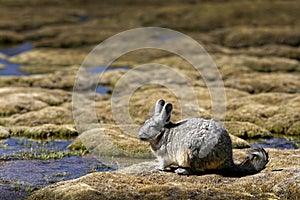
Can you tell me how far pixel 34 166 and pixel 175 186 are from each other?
8.35 metres

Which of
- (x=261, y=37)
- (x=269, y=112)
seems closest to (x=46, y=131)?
(x=269, y=112)

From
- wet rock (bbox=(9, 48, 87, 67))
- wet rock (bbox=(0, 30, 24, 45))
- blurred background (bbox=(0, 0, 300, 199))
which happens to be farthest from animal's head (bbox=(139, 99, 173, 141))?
wet rock (bbox=(0, 30, 24, 45))

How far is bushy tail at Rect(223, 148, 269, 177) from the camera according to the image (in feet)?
63.4

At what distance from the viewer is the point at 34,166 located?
23.3m

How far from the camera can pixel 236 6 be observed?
130 metres

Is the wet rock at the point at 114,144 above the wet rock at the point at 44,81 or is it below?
below

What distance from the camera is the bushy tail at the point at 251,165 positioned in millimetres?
19328

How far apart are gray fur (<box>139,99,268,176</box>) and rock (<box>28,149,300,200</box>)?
427 mm

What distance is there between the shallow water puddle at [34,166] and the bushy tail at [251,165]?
6266 millimetres

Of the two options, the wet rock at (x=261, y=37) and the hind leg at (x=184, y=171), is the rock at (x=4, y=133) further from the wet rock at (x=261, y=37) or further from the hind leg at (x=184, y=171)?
the wet rock at (x=261, y=37)

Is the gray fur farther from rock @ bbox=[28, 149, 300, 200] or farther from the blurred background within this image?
the blurred background

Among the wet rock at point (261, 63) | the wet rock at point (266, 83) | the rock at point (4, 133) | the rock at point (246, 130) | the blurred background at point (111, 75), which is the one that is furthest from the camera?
the wet rock at point (261, 63)

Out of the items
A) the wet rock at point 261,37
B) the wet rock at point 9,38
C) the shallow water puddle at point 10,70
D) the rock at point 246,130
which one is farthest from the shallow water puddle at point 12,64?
the rock at point 246,130

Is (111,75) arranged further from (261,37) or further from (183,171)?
(261,37)
